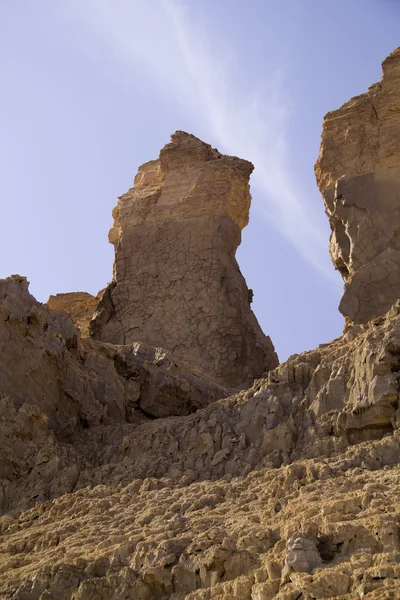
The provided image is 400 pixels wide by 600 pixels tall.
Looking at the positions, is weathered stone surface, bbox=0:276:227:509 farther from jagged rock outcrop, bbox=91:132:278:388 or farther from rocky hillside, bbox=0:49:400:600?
jagged rock outcrop, bbox=91:132:278:388

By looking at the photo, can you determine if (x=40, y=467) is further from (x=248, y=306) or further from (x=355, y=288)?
(x=248, y=306)

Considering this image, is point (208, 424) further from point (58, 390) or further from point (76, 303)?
point (76, 303)

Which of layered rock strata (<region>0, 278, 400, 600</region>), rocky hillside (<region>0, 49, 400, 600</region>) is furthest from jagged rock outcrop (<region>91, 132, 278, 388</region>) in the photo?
layered rock strata (<region>0, 278, 400, 600</region>)

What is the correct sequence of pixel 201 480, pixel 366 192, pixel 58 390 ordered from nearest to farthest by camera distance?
pixel 201 480, pixel 58 390, pixel 366 192

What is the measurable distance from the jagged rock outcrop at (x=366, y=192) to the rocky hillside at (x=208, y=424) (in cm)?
4

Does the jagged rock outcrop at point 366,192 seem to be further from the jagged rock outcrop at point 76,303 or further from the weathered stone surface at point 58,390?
the jagged rock outcrop at point 76,303

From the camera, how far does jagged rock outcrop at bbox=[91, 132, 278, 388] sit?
2139 cm

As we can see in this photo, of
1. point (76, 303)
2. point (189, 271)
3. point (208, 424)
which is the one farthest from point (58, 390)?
point (76, 303)

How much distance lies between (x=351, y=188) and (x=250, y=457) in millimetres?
7698

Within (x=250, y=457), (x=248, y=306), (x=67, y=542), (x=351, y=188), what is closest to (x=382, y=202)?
(x=351, y=188)

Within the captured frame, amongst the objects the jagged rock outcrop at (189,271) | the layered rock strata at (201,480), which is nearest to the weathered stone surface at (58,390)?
the layered rock strata at (201,480)

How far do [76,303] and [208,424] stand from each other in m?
15.1

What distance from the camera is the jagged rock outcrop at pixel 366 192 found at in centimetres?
1705

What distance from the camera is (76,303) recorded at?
90.7 feet
